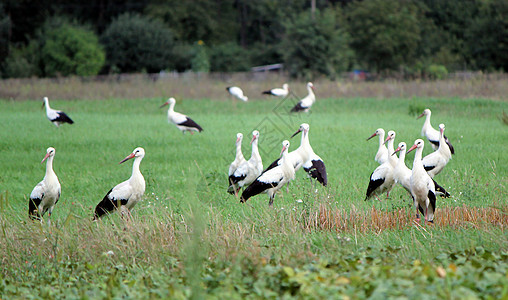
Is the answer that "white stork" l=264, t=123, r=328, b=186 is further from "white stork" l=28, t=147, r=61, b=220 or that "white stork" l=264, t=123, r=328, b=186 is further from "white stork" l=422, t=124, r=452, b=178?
"white stork" l=28, t=147, r=61, b=220

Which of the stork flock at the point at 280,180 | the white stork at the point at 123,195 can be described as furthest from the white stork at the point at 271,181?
the white stork at the point at 123,195

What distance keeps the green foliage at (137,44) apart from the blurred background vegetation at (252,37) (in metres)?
0.07

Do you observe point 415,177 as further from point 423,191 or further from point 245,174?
point 245,174

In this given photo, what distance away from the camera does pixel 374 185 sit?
7523 millimetres

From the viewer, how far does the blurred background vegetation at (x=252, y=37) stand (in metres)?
33.4

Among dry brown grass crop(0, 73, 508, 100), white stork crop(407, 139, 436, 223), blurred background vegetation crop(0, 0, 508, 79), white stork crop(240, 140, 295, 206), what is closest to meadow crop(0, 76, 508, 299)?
white stork crop(407, 139, 436, 223)

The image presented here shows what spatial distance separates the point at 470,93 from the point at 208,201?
1587 centimetres

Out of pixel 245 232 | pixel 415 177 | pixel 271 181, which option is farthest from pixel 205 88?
pixel 245 232

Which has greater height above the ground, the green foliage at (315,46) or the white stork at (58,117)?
the white stork at (58,117)

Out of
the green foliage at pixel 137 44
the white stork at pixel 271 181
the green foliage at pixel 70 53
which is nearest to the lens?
the white stork at pixel 271 181

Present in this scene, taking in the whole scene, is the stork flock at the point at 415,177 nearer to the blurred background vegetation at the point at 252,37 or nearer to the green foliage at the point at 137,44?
the blurred background vegetation at the point at 252,37

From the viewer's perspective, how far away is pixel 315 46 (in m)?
32.6

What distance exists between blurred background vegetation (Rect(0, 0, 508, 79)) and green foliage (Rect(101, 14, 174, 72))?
7 centimetres

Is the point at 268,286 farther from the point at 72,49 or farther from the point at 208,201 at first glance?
the point at 72,49
